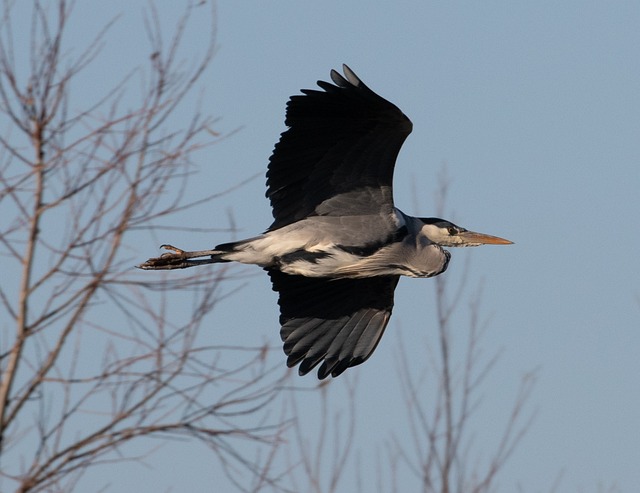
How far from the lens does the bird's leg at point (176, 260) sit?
18.6ft

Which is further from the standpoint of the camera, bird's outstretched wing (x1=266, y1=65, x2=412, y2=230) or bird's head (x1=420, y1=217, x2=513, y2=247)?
bird's head (x1=420, y1=217, x2=513, y2=247)

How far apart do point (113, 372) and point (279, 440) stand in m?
0.98

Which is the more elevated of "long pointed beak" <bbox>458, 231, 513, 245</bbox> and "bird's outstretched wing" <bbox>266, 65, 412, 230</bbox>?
"bird's outstretched wing" <bbox>266, 65, 412, 230</bbox>

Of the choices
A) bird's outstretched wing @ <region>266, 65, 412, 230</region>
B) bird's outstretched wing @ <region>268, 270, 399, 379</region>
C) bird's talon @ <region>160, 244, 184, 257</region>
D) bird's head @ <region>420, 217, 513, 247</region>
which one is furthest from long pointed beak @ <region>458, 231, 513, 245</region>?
bird's talon @ <region>160, 244, 184, 257</region>

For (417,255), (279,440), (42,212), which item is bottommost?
(279,440)

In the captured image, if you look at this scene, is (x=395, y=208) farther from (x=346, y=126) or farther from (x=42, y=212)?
(x=42, y=212)

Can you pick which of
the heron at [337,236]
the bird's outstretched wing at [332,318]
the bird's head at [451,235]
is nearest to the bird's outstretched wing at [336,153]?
the heron at [337,236]

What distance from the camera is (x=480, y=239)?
6.54 meters

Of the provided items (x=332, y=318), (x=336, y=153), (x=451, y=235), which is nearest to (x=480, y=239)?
(x=451, y=235)

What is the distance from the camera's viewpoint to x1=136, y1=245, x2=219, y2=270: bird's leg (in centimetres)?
566

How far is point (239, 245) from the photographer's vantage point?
559cm

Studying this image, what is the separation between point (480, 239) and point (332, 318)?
44.9 inches

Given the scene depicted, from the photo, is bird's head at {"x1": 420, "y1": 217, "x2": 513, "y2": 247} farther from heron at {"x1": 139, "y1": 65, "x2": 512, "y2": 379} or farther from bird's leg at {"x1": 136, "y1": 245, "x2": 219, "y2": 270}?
bird's leg at {"x1": 136, "y1": 245, "x2": 219, "y2": 270}

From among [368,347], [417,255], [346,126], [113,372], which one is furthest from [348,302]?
[113,372]
